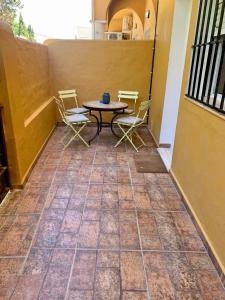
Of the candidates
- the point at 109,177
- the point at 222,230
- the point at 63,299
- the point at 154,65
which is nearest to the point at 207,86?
the point at 222,230

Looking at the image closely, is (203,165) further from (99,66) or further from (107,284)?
(99,66)

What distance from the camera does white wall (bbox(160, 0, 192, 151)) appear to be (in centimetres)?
332

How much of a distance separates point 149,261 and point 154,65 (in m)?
4.04

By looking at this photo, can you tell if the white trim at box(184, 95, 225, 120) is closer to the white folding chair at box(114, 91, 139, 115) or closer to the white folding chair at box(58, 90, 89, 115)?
the white folding chair at box(114, 91, 139, 115)

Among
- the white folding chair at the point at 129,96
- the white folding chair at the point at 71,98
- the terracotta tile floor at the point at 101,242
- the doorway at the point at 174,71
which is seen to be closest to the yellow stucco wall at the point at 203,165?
the terracotta tile floor at the point at 101,242

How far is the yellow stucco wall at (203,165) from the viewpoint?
1707 millimetres

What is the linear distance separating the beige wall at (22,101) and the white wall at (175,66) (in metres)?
2.14

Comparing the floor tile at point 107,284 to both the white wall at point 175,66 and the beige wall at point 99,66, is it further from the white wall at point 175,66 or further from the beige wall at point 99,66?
the beige wall at point 99,66

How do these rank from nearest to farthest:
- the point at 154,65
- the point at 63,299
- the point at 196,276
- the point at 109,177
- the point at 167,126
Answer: the point at 63,299
the point at 196,276
the point at 109,177
the point at 167,126
the point at 154,65

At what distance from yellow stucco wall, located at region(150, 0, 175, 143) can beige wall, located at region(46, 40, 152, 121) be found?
37cm

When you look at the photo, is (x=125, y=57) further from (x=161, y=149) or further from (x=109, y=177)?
(x=109, y=177)

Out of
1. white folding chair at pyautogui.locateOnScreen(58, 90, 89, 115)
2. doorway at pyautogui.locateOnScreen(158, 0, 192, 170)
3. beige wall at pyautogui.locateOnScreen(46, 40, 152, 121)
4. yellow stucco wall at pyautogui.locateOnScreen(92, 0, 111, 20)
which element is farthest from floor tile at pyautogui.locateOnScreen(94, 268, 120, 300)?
yellow stucco wall at pyautogui.locateOnScreen(92, 0, 111, 20)

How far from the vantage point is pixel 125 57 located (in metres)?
4.86

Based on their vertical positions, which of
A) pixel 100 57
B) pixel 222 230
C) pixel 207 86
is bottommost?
pixel 222 230
